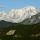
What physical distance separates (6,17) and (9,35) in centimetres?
24

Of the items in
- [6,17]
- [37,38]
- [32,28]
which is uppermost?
[6,17]

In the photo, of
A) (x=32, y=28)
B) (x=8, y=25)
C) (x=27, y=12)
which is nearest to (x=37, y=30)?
(x=32, y=28)

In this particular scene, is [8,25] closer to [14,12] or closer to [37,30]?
[14,12]

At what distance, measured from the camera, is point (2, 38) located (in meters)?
1.93

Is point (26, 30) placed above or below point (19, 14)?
below

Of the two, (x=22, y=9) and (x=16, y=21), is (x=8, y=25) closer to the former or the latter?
(x=16, y=21)

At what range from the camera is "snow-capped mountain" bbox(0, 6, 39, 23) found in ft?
5.85

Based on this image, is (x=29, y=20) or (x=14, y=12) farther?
(x=14, y=12)

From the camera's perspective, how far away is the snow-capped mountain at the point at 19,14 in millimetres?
1782

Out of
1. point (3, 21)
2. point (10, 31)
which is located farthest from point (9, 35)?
point (3, 21)

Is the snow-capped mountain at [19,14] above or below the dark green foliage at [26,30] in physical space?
above

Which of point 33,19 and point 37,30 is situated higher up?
point 33,19

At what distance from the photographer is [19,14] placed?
6.04 feet

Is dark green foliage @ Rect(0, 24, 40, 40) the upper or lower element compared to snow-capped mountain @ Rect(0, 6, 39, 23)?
lower
